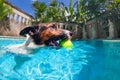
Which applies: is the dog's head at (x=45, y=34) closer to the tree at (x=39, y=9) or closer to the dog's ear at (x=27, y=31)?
the dog's ear at (x=27, y=31)

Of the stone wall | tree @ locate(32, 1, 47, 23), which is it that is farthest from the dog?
tree @ locate(32, 1, 47, 23)

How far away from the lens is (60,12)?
96.9ft

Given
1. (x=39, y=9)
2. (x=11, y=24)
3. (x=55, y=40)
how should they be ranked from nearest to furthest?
(x=55, y=40), (x=11, y=24), (x=39, y=9)

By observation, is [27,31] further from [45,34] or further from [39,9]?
[39,9]

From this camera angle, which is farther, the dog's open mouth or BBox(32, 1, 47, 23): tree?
BBox(32, 1, 47, 23): tree

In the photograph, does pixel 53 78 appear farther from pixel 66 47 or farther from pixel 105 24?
pixel 105 24

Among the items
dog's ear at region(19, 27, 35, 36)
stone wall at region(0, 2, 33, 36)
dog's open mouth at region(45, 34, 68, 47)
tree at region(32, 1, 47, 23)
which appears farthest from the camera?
tree at region(32, 1, 47, 23)

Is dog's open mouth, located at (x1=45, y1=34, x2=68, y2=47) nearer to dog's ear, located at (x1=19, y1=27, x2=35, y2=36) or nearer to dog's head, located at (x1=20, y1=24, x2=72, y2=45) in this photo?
dog's head, located at (x1=20, y1=24, x2=72, y2=45)

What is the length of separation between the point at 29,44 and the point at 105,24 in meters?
15.1

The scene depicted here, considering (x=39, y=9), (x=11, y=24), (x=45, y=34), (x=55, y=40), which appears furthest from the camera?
(x=39, y=9)

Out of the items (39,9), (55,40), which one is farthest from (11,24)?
(55,40)

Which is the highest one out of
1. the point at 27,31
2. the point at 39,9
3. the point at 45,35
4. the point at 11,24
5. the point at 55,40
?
the point at 39,9

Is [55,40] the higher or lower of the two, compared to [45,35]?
lower

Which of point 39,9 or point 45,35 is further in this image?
point 39,9
